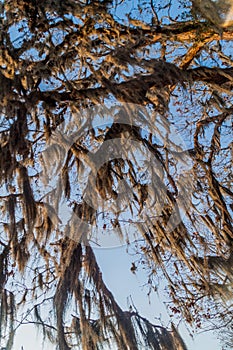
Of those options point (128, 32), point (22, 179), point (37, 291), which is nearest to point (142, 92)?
point (128, 32)

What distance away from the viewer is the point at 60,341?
6.79ft

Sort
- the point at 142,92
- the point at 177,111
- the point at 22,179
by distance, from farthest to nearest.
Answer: the point at 177,111 < the point at 22,179 < the point at 142,92

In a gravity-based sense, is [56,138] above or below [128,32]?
below

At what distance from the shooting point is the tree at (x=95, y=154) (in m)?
1.97

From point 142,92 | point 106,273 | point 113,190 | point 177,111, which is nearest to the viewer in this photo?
point 142,92

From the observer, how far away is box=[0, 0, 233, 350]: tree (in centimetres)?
197

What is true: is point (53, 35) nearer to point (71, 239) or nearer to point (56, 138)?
point (56, 138)

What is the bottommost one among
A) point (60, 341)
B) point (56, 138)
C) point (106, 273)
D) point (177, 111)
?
point (60, 341)

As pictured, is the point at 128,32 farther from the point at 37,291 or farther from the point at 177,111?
the point at 37,291

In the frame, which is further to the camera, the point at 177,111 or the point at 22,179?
the point at 177,111

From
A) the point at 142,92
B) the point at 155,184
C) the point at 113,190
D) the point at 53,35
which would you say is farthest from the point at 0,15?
the point at 155,184

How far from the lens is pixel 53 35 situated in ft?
7.24

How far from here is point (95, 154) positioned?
2.30 meters

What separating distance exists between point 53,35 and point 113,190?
1.08 m
